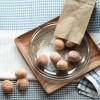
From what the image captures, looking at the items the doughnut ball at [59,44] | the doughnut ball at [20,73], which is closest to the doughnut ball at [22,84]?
the doughnut ball at [20,73]

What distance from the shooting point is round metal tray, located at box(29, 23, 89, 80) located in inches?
41.7

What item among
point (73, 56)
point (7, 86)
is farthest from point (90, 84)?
point (7, 86)

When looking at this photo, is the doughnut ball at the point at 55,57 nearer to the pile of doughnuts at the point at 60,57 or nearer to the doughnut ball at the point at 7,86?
the pile of doughnuts at the point at 60,57

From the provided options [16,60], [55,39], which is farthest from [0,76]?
[55,39]

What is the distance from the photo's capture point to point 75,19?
1050mm

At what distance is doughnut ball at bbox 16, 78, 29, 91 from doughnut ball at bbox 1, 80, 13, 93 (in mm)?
18

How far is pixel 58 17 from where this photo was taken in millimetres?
1075

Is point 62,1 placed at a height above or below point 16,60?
above

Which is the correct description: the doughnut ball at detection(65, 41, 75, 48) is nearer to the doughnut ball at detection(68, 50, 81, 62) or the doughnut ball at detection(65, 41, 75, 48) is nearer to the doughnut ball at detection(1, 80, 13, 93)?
the doughnut ball at detection(68, 50, 81, 62)

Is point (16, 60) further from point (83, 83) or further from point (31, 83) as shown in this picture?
point (83, 83)

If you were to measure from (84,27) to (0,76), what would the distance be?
0.24 metres

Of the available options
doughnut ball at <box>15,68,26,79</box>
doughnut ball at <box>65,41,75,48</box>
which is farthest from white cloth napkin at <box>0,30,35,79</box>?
doughnut ball at <box>65,41,75,48</box>

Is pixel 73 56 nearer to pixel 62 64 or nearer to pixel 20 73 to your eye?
pixel 62 64

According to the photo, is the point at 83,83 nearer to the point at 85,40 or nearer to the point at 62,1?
the point at 85,40
